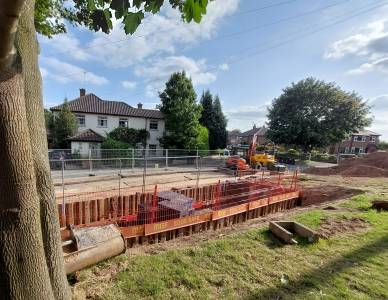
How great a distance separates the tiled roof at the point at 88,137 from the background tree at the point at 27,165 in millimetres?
22250

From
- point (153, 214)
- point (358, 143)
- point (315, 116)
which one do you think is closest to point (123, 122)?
point (153, 214)

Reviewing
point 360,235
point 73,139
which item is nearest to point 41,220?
point 360,235

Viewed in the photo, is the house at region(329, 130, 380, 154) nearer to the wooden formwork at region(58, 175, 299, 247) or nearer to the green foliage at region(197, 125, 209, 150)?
the green foliage at region(197, 125, 209, 150)

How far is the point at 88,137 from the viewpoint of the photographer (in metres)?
→ 23.4

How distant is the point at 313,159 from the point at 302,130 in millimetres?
6851

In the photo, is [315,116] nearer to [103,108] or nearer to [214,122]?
[214,122]

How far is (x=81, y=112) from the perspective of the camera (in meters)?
24.6

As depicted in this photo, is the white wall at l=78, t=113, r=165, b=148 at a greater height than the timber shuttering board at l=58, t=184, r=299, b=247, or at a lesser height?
greater

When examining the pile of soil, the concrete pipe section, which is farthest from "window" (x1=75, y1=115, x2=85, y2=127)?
the pile of soil

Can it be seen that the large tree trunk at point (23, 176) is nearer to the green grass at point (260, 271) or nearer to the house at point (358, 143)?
the green grass at point (260, 271)

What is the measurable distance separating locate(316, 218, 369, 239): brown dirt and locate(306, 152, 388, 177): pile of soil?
47.1 feet

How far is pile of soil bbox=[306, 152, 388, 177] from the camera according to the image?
18531 mm

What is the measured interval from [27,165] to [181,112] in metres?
23.3

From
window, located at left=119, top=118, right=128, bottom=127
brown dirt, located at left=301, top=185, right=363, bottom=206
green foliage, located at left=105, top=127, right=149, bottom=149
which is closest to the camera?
brown dirt, located at left=301, top=185, right=363, bottom=206
